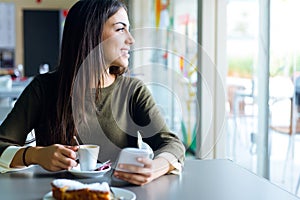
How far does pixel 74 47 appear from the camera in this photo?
4.48 ft

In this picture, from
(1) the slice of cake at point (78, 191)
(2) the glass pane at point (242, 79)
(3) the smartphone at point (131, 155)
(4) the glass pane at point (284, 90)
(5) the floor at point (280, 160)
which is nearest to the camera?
(1) the slice of cake at point (78, 191)

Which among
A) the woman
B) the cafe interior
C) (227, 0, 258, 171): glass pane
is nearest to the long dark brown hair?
the woman

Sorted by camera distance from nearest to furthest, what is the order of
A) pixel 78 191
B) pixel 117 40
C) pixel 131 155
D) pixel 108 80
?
pixel 78 191
pixel 131 155
pixel 117 40
pixel 108 80

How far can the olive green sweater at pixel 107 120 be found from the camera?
52.1 inches

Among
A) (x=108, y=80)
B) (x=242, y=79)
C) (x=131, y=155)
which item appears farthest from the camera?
(x=242, y=79)

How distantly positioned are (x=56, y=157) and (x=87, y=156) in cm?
8

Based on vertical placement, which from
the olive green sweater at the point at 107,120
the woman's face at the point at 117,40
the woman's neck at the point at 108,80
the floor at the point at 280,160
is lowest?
the floor at the point at 280,160

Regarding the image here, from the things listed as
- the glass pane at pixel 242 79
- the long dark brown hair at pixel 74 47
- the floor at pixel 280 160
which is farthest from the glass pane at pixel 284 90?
the long dark brown hair at pixel 74 47

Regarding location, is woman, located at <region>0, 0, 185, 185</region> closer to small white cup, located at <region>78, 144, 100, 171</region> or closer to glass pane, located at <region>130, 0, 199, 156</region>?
small white cup, located at <region>78, 144, 100, 171</region>

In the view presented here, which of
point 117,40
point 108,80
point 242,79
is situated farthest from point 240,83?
point 117,40

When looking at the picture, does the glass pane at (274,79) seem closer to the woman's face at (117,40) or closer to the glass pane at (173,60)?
the glass pane at (173,60)

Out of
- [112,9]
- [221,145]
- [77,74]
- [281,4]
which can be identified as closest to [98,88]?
[77,74]

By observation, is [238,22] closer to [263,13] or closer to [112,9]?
[263,13]

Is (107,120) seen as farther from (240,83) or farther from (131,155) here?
(240,83)
